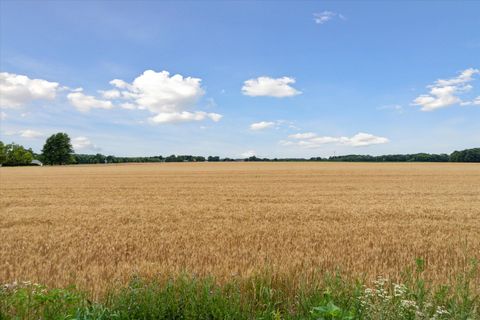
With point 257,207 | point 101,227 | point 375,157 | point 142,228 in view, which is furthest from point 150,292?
point 375,157

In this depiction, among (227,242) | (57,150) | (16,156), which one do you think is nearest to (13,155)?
(16,156)

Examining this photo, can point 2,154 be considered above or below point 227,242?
above

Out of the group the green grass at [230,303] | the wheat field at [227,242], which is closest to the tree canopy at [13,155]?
the wheat field at [227,242]

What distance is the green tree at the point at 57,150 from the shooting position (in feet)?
344

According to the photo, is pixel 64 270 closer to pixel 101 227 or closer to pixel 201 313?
pixel 201 313

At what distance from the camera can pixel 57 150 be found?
105 metres

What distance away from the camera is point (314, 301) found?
377cm

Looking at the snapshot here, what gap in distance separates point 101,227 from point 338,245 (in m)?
6.76

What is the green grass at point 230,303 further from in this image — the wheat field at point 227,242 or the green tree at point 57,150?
the green tree at point 57,150

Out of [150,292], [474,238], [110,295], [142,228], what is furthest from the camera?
[142,228]

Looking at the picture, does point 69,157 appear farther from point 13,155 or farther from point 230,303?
point 230,303

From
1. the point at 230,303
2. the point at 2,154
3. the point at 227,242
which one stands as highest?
the point at 2,154

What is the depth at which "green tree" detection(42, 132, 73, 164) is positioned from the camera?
4124 inches

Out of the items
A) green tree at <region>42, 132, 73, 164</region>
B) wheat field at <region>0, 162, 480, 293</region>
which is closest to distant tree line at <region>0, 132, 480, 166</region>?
green tree at <region>42, 132, 73, 164</region>
